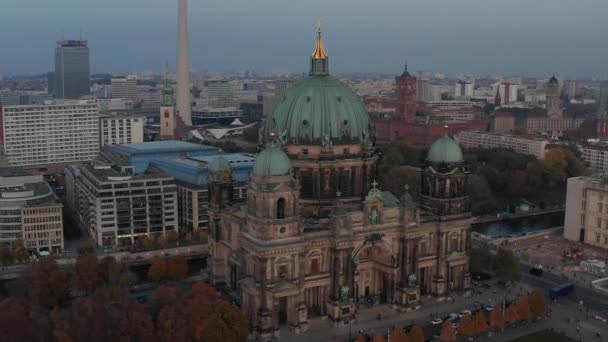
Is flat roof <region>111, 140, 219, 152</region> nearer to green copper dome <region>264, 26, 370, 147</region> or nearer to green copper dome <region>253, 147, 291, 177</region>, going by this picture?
green copper dome <region>264, 26, 370, 147</region>

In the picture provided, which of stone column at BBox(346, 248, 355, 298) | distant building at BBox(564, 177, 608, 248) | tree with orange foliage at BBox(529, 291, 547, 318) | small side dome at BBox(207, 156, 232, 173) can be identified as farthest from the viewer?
distant building at BBox(564, 177, 608, 248)

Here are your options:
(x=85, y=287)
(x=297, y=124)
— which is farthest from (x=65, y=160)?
(x=297, y=124)

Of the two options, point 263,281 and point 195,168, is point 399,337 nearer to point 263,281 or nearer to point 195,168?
point 263,281

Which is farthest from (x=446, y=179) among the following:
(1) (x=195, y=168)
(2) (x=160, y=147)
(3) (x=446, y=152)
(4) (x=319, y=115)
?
(2) (x=160, y=147)

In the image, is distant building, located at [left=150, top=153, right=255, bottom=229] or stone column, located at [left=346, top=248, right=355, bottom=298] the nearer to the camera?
stone column, located at [left=346, top=248, right=355, bottom=298]

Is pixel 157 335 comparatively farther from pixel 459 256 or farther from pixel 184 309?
pixel 459 256

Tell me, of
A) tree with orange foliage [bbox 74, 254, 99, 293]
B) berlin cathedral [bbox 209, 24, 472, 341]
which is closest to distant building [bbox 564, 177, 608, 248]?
berlin cathedral [bbox 209, 24, 472, 341]

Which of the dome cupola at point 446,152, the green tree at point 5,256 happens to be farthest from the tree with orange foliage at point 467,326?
the green tree at point 5,256
